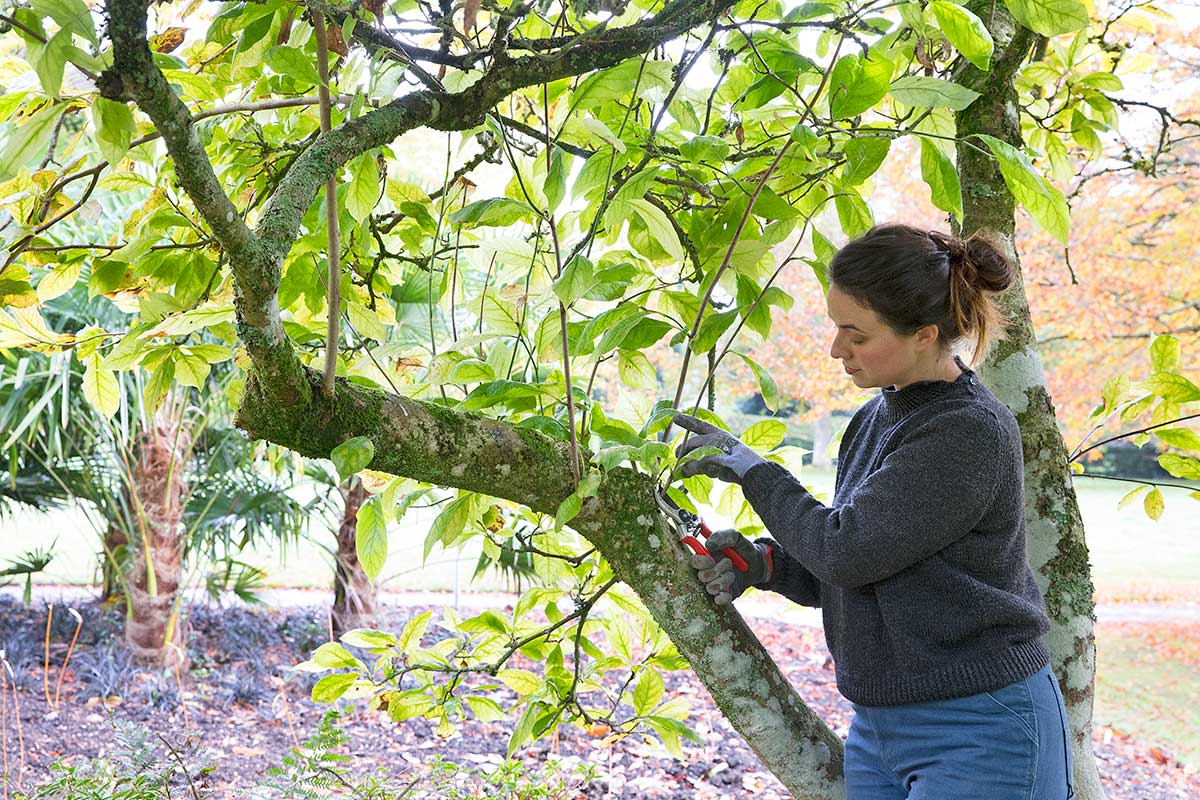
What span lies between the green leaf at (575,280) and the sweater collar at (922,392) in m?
0.55

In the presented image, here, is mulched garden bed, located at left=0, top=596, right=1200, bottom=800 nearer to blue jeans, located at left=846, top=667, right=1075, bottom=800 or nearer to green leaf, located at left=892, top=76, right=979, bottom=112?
blue jeans, located at left=846, top=667, right=1075, bottom=800

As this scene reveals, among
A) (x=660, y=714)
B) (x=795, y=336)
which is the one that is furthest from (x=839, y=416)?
(x=660, y=714)

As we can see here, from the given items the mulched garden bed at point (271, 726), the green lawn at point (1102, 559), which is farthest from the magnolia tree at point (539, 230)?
the green lawn at point (1102, 559)

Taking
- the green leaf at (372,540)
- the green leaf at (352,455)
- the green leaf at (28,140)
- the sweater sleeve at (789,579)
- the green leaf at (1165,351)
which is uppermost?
the green leaf at (28,140)

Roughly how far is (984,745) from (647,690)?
2.35 ft

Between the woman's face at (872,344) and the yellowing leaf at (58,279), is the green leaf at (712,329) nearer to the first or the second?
the woman's face at (872,344)

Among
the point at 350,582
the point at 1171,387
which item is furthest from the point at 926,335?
the point at 350,582

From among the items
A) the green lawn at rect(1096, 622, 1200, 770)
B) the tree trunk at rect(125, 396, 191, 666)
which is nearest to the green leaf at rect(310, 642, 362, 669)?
the tree trunk at rect(125, 396, 191, 666)

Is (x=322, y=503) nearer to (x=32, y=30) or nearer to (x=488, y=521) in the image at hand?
(x=488, y=521)

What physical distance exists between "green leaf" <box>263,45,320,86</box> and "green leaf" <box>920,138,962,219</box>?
73 centimetres

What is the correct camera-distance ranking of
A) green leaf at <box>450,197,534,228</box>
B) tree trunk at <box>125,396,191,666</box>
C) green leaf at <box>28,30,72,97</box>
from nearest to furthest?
green leaf at <box>28,30,72,97</box> < green leaf at <box>450,197,534,228</box> < tree trunk at <box>125,396,191,666</box>

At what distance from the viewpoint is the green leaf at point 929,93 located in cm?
100

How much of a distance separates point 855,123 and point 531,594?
100 centimetres

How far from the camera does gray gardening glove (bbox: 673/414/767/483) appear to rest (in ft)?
4.41
